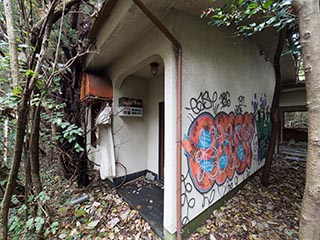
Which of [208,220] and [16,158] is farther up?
[16,158]

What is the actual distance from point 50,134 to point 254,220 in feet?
13.8

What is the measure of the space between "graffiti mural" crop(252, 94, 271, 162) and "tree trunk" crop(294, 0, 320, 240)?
2.90 m

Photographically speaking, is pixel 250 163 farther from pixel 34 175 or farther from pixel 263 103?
pixel 34 175

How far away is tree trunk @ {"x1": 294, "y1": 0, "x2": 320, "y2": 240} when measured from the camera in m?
0.98

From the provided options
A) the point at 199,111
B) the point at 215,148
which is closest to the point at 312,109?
the point at 199,111

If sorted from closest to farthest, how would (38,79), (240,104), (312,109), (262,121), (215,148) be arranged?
(312,109), (38,79), (215,148), (240,104), (262,121)

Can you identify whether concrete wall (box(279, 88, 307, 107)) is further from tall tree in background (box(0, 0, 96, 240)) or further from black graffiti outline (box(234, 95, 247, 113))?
tall tree in background (box(0, 0, 96, 240))

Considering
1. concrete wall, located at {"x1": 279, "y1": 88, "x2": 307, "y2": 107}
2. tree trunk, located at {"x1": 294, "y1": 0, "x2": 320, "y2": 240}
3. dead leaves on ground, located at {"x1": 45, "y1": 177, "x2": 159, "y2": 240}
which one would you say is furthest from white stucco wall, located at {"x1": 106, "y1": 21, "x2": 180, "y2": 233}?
concrete wall, located at {"x1": 279, "y1": 88, "x2": 307, "y2": 107}

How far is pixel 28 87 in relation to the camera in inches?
54.2

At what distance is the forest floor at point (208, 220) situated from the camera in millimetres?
2207

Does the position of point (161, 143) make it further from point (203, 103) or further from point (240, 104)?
point (240, 104)

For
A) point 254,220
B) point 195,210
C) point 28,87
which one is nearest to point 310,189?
point 195,210

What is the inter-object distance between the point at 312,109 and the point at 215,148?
5.21 ft

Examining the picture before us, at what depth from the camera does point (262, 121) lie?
165 inches
